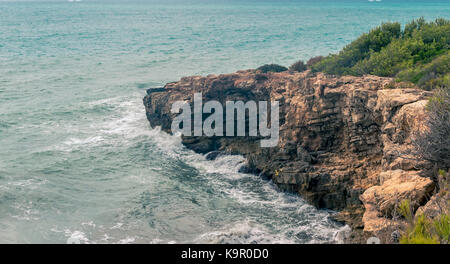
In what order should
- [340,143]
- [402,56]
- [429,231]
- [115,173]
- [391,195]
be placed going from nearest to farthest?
[429,231]
[391,195]
[340,143]
[115,173]
[402,56]

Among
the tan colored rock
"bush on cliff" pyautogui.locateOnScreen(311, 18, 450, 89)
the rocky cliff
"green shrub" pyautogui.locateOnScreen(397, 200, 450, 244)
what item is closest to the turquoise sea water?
the rocky cliff

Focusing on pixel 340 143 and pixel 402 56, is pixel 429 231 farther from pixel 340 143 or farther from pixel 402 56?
pixel 402 56

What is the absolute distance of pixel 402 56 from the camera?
19.9 m

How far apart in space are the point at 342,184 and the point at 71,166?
1341 cm

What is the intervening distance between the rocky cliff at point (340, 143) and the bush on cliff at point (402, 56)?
5.40ft

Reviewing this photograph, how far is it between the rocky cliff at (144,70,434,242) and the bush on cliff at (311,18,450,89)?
1645 mm

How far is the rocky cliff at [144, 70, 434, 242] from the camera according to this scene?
39.1ft

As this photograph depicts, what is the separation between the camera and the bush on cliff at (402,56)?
17.3m

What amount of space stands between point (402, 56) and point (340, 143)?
6.42 metres

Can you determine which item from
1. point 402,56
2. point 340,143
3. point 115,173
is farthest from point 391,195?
point 115,173

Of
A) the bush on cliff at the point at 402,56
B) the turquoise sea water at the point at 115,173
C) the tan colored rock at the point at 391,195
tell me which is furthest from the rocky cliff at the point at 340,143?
the bush on cliff at the point at 402,56

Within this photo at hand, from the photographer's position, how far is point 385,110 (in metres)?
14.8

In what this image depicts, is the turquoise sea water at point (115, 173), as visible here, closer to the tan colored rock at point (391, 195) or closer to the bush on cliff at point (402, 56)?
the tan colored rock at point (391, 195)
